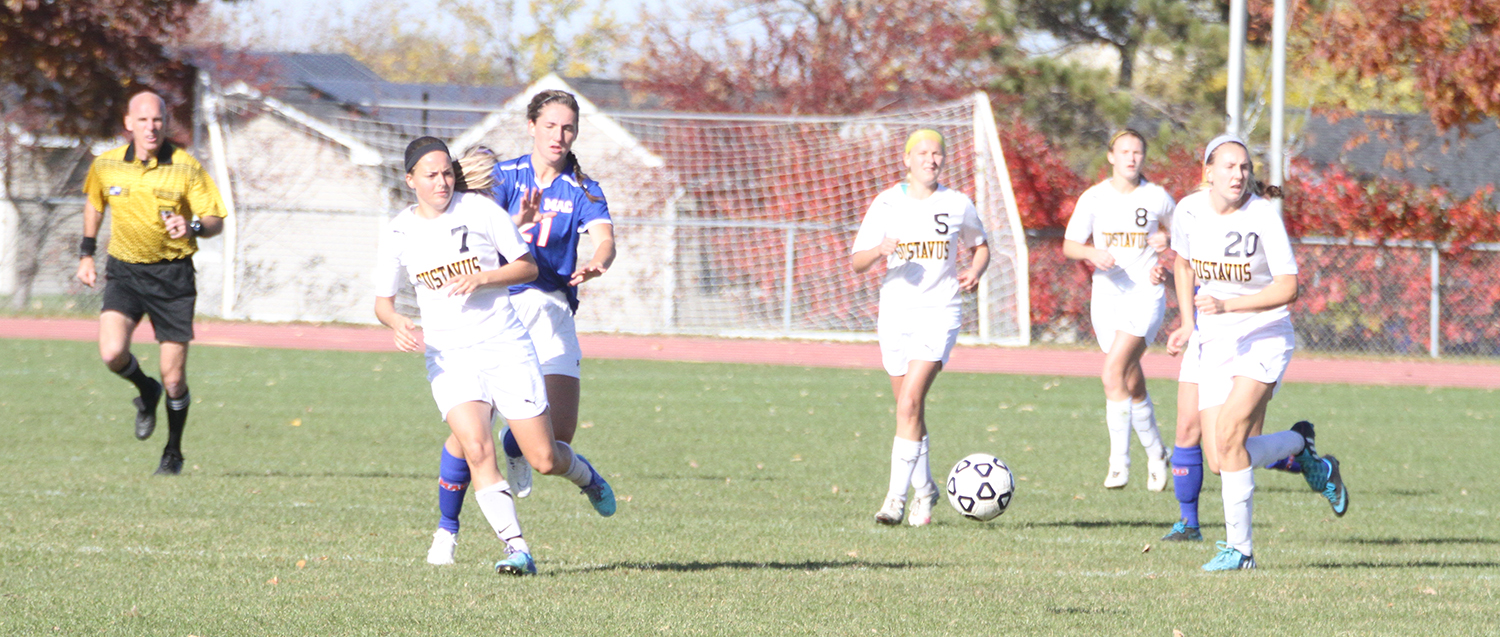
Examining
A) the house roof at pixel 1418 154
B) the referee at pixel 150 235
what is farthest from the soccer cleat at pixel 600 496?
the house roof at pixel 1418 154

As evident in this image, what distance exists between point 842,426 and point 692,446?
1973 millimetres

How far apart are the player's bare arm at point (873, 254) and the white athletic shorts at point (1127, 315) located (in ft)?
6.45

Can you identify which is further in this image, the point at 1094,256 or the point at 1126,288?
the point at 1126,288

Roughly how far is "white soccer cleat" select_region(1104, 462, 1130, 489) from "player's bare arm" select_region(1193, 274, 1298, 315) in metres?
3.13

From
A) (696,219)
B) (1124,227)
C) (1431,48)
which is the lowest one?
(1124,227)

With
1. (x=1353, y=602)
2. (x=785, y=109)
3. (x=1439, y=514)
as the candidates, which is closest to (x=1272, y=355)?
(x=1353, y=602)

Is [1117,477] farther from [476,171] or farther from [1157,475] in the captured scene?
[476,171]

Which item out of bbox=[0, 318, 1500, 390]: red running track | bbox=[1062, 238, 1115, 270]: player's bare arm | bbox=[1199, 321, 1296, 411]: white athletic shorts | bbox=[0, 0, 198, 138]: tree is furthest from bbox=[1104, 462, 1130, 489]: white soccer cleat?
bbox=[0, 0, 198, 138]: tree

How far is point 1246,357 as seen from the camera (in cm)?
642

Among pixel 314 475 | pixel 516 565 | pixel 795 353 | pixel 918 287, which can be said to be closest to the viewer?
pixel 516 565

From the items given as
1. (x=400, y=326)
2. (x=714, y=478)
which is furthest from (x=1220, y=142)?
(x=714, y=478)

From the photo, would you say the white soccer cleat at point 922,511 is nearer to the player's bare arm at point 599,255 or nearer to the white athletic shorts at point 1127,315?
the white athletic shorts at point 1127,315

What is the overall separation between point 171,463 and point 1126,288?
17.9ft

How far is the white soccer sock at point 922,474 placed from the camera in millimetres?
7883
